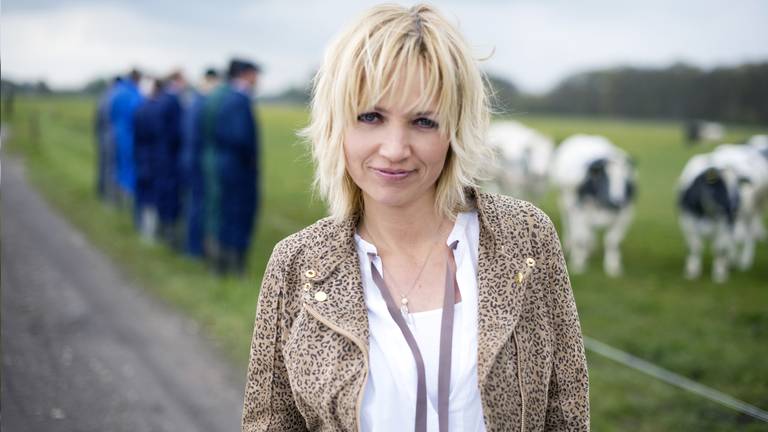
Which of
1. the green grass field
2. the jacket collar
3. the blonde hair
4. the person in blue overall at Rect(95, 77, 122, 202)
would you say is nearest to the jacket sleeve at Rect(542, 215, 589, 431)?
the jacket collar

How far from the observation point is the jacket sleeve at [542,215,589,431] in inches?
78.9

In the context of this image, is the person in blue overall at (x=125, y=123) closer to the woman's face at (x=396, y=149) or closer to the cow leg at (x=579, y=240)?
the cow leg at (x=579, y=240)

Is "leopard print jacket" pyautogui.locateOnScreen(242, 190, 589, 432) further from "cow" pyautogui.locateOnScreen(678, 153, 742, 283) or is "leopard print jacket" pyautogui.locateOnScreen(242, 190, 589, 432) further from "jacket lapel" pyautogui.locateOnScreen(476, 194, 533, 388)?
"cow" pyautogui.locateOnScreen(678, 153, 742, 283)

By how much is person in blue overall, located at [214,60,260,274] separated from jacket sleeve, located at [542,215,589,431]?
23.8ft

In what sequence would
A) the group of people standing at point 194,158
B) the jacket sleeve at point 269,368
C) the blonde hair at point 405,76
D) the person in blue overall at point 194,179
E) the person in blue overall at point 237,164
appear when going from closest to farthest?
1. the blonde hair at point 405,76
2. the jacket sleeve at point 269,368
3. the person in blue overall at point 237,164
4. the group of people standing at point 194,158
5. the person in blue overall at point 194,179

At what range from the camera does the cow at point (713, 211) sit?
36.8 ft

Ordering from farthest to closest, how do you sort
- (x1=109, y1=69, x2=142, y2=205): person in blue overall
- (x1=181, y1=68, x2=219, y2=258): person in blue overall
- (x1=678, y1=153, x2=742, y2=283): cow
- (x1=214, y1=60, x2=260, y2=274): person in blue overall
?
1. (x1=109, y1=69, x2=142, y2=205): person in blue overall
2. (x1=678, y1=153, x2=742, y2=283): cow
3. (x1=181, y1=68, x2=219, y2=258): person in blue overall
4. (x1=214, y1=60, x2=260, y2=274): person in blue overall

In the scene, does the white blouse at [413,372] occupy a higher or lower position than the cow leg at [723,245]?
higher

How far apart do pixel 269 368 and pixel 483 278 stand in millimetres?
608

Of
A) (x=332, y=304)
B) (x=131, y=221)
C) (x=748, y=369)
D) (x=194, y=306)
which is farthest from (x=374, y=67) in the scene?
(x=131, y=221)

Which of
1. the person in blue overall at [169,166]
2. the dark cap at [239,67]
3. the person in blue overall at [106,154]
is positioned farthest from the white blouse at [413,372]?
the person in blue overall at [106,154]

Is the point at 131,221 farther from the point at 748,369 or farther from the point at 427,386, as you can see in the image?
the point at 427,386

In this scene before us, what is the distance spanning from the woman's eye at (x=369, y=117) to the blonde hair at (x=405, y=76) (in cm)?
2

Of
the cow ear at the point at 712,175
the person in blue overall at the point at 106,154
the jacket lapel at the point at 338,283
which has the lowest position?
the person in blue overall at the point at 106,154
